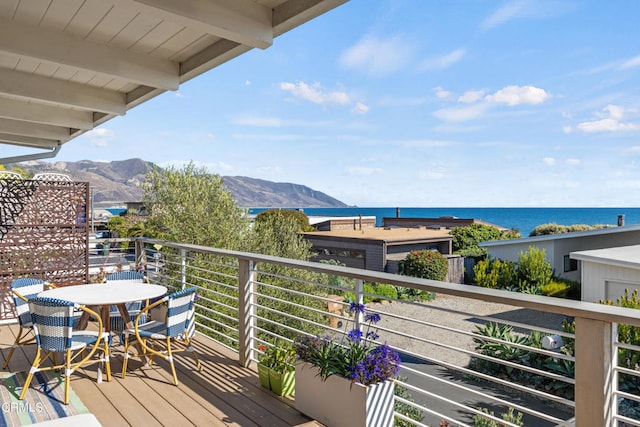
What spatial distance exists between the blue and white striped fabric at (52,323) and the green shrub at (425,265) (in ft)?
56.3

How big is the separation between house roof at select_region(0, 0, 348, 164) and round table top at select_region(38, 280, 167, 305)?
1.49 meters

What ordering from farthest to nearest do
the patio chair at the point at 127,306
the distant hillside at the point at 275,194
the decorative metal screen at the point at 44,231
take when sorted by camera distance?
the distant hillside at the point at 275,194, the decorative metal screen at the point at 44,231, the patio chair at the point at 127,306

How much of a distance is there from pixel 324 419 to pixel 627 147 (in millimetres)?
90768

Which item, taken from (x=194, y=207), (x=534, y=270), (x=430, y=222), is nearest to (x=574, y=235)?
(x=534, y=270)

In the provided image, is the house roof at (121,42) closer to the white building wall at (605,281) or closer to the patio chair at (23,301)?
the patio chair at (23,301)

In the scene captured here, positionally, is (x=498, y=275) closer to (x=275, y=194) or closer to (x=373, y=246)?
(x=373, y=246)

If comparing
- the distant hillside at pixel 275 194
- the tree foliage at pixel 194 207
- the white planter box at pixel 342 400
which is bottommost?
the white planter box at pixel 342 400

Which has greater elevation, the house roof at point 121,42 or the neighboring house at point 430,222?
the house roof at point 121,42

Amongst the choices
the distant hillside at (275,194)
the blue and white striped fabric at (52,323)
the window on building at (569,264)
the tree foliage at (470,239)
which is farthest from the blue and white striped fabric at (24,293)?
the distant hillside at (275,194)

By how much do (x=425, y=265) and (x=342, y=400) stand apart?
17419 mm

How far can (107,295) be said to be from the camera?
3670 mm

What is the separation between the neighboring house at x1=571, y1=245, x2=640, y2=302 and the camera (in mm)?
10961

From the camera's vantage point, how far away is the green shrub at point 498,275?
17.4 m

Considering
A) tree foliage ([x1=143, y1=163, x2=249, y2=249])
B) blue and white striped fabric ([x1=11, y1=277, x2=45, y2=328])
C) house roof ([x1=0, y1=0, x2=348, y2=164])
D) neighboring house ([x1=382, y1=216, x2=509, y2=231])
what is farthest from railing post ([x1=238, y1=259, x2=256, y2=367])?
neighboring house ([x1=382, y1=216, x2=509, y2=231])
